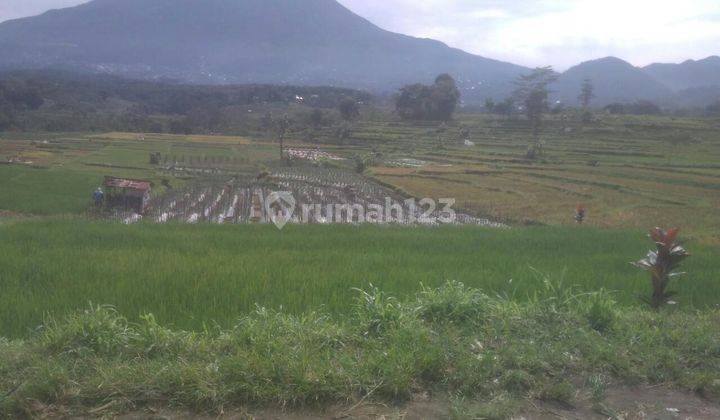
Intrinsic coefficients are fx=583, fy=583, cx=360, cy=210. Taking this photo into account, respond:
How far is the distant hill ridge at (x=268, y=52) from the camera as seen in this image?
233 feet

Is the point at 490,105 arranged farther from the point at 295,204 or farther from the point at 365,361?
the point at 365,361

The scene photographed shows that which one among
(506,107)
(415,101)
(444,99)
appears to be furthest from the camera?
(506,107)

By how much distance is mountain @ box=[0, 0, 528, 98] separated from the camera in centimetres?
7306

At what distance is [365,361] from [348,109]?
36046 millimetres

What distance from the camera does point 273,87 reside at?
A: 4438 cm

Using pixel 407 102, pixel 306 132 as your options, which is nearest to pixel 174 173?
pixel 306 132

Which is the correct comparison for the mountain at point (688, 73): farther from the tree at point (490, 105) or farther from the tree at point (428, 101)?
the tree at point (428, 101)

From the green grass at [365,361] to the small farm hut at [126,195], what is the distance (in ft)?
44.1

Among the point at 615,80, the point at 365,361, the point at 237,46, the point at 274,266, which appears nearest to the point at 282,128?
the point at 274,266

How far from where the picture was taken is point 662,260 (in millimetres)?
4133

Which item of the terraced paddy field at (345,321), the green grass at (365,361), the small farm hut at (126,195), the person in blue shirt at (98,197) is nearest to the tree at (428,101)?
the small farm hut at (126,195)

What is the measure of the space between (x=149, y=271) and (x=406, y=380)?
359 cm

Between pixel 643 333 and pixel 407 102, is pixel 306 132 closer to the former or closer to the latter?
pixel 407 102

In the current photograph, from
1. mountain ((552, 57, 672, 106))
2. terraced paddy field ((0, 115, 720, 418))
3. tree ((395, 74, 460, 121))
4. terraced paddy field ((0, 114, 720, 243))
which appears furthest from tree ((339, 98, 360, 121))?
mountain ((552, 57, 672, 106))
